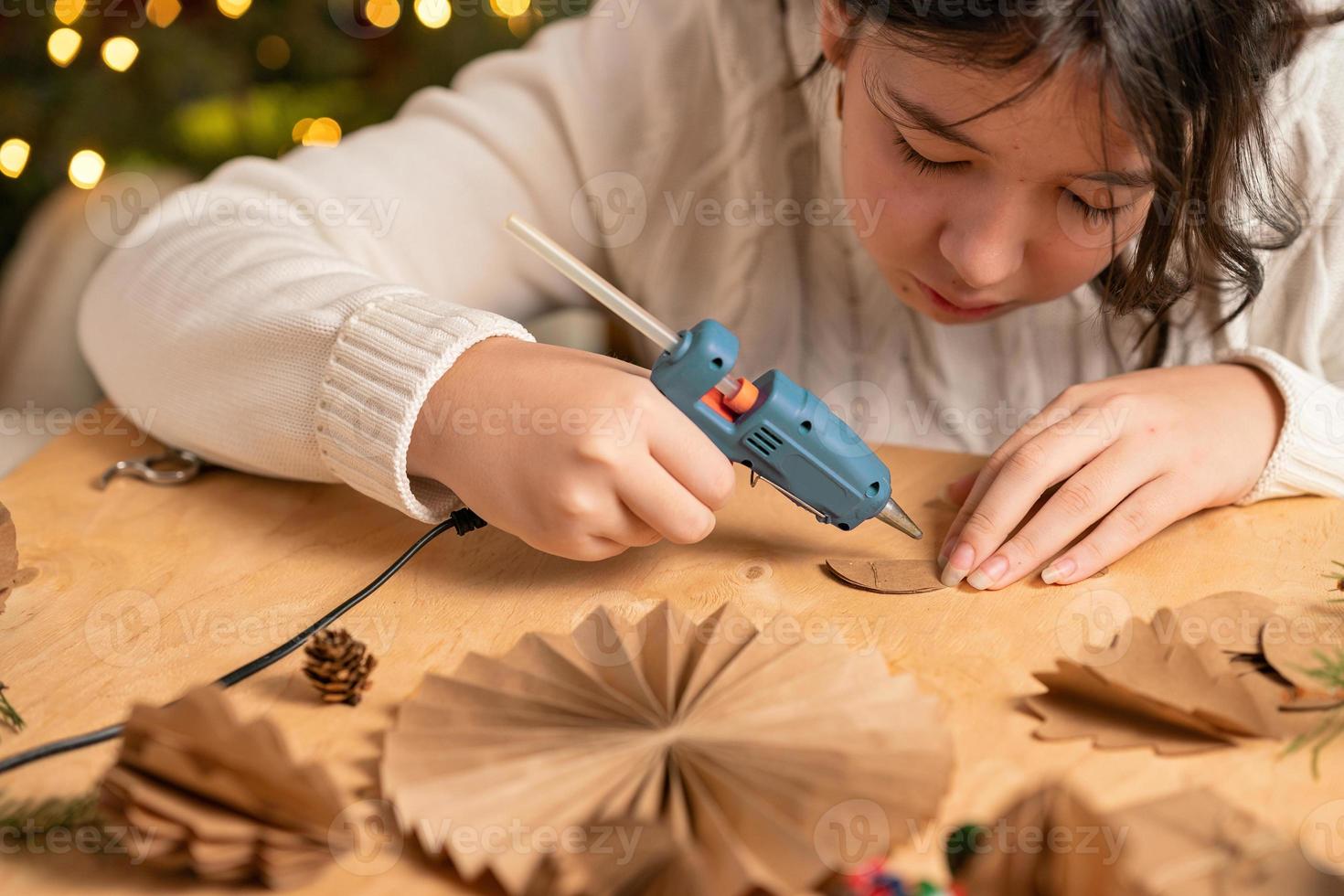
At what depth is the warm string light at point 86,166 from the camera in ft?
4.51

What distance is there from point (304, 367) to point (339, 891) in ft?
1.28

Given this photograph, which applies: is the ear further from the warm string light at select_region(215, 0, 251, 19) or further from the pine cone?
the warm string light at select_region(215, 0, 251, 19)

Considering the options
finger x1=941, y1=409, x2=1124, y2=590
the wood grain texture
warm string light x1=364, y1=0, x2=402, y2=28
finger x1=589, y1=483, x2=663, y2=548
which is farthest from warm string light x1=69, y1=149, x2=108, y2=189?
finger x1=941, y1=409, x2=1124, y2=590

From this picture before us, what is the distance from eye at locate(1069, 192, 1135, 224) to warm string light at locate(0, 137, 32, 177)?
128 cm

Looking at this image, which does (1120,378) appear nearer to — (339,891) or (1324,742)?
(1324,742)

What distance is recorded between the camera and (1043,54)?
58 centimetres

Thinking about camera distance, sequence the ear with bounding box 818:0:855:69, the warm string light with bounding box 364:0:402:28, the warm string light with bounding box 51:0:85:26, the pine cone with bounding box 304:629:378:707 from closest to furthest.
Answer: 1. the pine cone with bounding box 304:629:378:707
2. the ear with bounding box 818:0:855:69
3. the warm string light with bounding box 51:0:85:26
4. the warm string light with bounding box 364:0:402:28

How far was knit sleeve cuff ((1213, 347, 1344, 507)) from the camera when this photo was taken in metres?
0.68

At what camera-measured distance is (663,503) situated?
0.59 meters

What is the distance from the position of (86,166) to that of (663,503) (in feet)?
3.77

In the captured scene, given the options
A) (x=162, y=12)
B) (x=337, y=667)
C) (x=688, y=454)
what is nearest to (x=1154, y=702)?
(x=688, y=454)

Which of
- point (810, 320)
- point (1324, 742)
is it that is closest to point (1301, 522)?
point (1324, 742)

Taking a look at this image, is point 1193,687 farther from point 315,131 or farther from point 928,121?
point 315,131

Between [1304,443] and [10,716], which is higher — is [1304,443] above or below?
above
